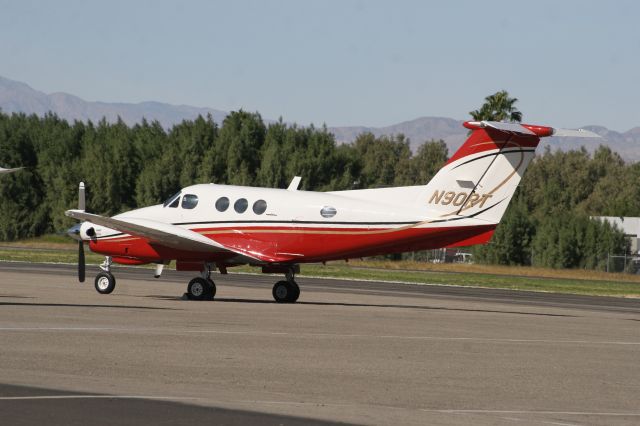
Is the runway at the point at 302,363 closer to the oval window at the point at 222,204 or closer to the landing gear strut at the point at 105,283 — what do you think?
the landing gear strut at the point at 105,283

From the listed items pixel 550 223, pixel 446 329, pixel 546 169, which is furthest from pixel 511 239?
pixel 546 169

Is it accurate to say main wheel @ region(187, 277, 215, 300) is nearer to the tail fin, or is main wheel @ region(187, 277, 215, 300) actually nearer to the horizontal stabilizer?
the tail fin

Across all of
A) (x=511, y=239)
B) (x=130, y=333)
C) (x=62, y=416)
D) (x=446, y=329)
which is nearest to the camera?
(x=62, y=416)

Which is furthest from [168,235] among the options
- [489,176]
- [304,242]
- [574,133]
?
[574,133]

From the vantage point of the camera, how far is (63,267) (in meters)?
54.9

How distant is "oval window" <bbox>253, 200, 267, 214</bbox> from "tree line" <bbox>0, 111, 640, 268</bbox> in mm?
53595

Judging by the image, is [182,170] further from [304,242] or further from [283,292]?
[304,242]

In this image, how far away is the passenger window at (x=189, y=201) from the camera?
1321 inches

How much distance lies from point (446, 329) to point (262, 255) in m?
8.20

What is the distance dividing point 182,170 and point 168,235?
6417cm

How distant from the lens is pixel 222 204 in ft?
109

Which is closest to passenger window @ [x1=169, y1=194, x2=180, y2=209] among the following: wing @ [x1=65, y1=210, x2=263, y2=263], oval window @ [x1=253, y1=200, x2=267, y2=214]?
wing @ [x1=65, y1=210, x2=263, y2=263]

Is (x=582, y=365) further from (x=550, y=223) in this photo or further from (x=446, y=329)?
(x=550, y=223)

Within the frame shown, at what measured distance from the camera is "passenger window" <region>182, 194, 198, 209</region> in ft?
110
